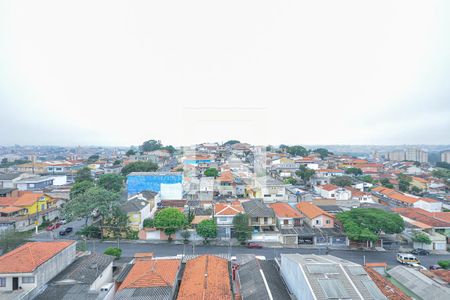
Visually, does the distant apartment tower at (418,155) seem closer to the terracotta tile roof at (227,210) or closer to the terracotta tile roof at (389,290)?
the terracotta tile roof at (227,210)

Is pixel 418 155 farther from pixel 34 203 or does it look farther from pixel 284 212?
pixel 34 203

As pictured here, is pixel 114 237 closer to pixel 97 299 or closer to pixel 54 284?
pixel 54 284

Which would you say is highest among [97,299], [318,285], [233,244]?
[318,285]

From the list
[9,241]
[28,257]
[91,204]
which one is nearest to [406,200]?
[91,204]

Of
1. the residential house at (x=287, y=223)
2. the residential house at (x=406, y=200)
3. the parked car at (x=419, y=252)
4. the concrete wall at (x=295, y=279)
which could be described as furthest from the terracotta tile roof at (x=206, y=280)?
the residential house at (x=406, y=200)

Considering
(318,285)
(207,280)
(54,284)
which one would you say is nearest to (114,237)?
(54,284)
